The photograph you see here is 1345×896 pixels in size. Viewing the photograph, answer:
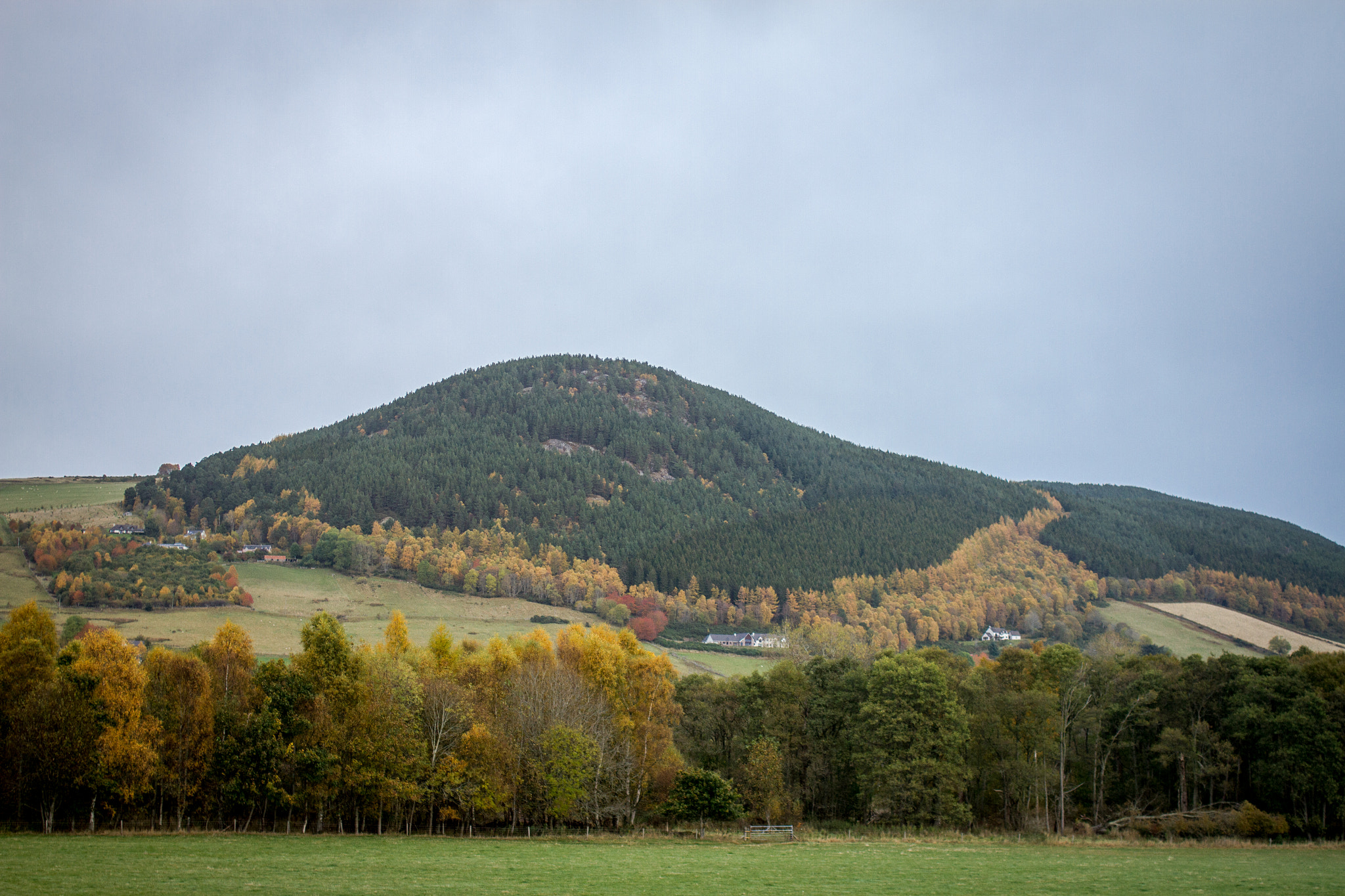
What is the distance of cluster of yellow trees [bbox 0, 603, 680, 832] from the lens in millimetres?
44062

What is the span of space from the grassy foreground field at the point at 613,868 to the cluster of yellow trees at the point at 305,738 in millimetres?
4619

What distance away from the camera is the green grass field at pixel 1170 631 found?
493ft

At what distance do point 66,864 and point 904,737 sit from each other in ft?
159

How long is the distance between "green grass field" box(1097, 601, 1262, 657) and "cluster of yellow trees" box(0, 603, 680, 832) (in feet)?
423

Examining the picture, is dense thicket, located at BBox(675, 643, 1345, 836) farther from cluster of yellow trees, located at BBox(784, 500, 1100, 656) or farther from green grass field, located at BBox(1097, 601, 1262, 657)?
green grass field, located at BBox(1097, 601, 1262, 657)

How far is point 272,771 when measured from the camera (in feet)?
153

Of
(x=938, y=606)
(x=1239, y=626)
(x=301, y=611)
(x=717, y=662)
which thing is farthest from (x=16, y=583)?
(x=1239, y=626)

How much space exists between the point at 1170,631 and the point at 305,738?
17527 cm

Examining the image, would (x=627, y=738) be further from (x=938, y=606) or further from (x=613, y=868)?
(x=938, y=606)

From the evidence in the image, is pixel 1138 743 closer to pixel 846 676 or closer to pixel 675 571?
pixel 846 676

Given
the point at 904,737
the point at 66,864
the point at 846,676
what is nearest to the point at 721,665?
the point at 846,676

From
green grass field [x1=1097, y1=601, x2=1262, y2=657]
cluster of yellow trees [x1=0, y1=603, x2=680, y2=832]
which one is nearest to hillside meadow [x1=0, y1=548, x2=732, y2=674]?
cluster of yellow trees [x1=0, y1=603, x2=680, y2=832]

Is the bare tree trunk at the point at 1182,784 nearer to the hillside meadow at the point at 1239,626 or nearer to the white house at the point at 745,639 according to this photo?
the white house at the point at 745,639

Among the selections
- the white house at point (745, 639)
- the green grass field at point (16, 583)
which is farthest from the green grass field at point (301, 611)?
the white house at point (745, 639)
